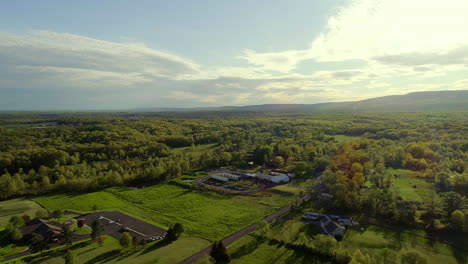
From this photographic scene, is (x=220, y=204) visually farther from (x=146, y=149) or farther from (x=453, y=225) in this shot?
(x=146, y=149)

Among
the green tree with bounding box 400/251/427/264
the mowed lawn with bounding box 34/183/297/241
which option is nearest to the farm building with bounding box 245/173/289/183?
the mowed lawn with bounding box 34/183/297/241

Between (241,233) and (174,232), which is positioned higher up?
(174,232)

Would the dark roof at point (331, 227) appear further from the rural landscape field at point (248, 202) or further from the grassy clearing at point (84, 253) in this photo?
the grassy clearing at point (84, 253)

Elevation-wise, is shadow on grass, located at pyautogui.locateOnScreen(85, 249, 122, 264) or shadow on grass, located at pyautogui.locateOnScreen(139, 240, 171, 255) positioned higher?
shadow on grass, located at pyautogui.locateOnScreen(85, 249, 122, 264)

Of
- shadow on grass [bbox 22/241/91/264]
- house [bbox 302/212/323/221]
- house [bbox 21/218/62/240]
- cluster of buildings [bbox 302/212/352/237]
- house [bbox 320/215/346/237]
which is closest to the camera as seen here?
shadow on grass [bbox 22/241/91/264]

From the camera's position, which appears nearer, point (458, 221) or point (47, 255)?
point (47, 255)

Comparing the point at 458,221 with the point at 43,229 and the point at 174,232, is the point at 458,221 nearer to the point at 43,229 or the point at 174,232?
the point at 174,232

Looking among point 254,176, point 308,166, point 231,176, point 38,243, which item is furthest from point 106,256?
point 308,166

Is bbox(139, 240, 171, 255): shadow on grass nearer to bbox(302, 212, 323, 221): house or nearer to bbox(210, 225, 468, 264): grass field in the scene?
bbox(210, 225, 468, 264): grass field
